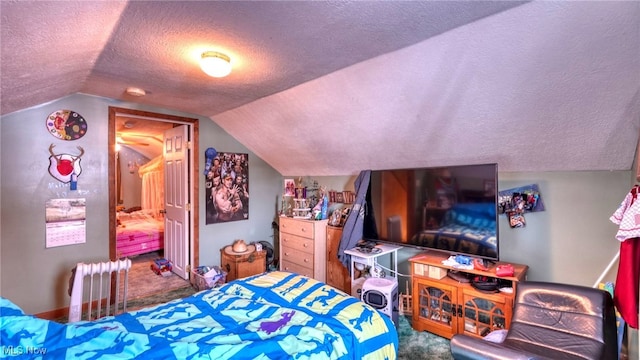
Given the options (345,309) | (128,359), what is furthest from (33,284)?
(345,309)

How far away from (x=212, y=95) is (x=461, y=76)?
2285mm

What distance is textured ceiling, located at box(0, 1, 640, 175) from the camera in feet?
4.49

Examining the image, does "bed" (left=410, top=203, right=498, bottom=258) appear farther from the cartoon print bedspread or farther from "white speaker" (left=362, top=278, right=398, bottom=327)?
the cartoon print bedspread

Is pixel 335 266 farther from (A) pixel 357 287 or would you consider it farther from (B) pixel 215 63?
(B) pixel 215 63

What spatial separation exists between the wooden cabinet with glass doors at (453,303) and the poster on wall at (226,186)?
2567mm

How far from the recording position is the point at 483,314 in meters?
2.22

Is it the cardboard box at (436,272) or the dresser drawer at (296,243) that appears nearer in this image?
the cardboard box at (436,272)

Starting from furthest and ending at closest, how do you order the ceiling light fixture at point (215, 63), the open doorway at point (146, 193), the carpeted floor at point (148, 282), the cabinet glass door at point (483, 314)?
the carpeted floor at point (148, 282) → the open doorway at point (146, 193) → the cabinet glass door at point (483, 314) → the ceiling light fixture at point (215, 63)

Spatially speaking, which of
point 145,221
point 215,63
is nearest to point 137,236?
point 145,221

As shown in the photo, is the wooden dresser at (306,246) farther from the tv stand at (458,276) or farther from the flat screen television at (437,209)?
the tv stand at (458,276)

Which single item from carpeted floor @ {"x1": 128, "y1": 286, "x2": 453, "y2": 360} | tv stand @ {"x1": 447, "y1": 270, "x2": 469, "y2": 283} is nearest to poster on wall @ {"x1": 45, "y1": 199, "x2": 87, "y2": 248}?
carpeted floor @ {"x1": 128, "y1": 286, "x2": 453, "y2": 360}

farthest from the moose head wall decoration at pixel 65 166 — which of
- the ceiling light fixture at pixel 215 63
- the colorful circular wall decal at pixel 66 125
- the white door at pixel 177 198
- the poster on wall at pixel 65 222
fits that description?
the ceiling light fixture at pixel 215 63

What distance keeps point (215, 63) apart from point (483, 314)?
2716 mm

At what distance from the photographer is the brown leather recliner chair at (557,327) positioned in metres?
1.45
